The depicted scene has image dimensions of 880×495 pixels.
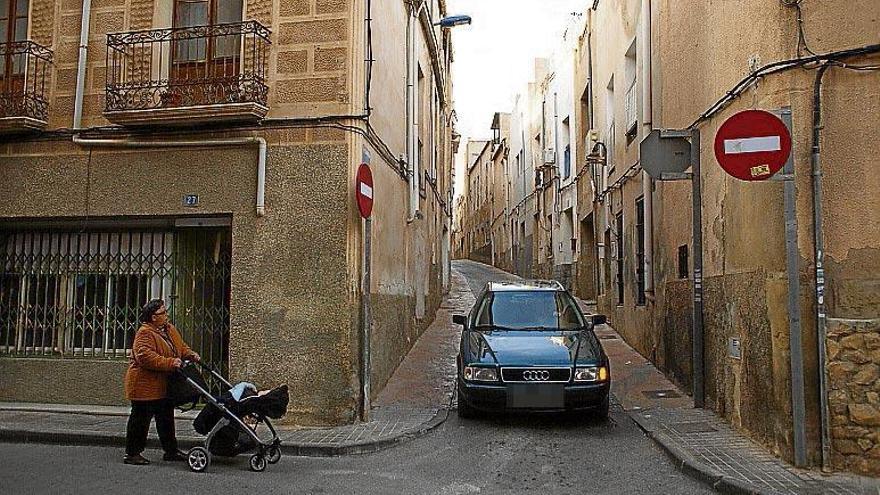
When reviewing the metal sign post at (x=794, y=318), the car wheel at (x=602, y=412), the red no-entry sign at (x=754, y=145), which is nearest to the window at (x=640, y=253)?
the car wheel at (x=602, y=412)

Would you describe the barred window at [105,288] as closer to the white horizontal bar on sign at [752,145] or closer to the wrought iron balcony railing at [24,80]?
the wrought iron balcony railing at [24,80]

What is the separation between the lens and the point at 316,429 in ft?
27.9

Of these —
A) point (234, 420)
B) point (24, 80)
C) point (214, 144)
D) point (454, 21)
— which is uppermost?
point (454, 21)

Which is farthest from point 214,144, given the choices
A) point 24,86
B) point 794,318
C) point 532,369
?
point 794,318

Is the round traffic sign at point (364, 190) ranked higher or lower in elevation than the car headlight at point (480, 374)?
→ higher

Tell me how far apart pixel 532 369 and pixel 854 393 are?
128 inches

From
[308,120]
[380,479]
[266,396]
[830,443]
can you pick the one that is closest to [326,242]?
[308,120]

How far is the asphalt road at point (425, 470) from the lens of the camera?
6.40m

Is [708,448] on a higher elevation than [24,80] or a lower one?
lower

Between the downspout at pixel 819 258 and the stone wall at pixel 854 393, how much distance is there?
5 centimetres

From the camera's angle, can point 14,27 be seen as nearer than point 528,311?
No

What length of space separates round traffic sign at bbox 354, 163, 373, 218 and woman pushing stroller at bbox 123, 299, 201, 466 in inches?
98.1

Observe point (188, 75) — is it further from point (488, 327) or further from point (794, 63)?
point (794, 63)

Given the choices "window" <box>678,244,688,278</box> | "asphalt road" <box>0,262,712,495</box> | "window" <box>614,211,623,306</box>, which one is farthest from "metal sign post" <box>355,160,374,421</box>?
"window" <box>614,211,623,306</box>
